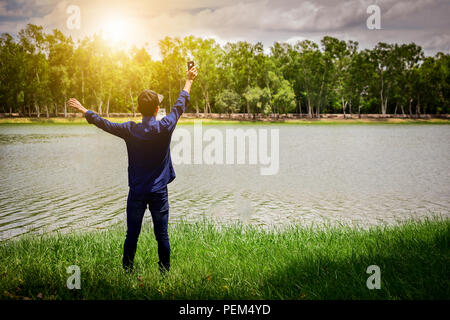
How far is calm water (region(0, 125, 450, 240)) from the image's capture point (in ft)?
39.7

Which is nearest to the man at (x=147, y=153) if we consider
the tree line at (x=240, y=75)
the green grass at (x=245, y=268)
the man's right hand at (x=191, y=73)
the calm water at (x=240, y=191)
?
the man's right hand at (x=191, y=73)

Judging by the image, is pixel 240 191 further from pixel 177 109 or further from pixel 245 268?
pixel 177 109

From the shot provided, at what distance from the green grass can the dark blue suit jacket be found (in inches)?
51.5

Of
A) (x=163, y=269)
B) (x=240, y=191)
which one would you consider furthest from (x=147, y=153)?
(x=240, y=191)

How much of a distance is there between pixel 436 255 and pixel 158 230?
416 centimetres

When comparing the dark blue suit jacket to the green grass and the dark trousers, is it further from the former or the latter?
the green grass

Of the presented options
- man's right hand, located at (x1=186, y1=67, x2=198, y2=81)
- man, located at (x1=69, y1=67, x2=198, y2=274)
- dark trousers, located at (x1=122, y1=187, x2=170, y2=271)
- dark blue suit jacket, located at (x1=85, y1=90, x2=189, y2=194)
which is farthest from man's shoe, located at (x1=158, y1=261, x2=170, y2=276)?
man's right hand, located at (x1=186, y1=67, x2=198, y2=81)

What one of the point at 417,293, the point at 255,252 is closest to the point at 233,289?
the point at 255,252

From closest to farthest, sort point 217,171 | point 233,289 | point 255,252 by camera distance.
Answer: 1. point 233,289
2. point 255,252
3. point 217,171

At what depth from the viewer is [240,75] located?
310 ft

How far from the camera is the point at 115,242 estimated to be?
25.0 ft

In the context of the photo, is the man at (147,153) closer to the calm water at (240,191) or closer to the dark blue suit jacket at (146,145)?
the dark blue suit jacket at (146,145)

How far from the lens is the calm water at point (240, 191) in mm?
12109
